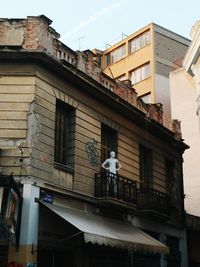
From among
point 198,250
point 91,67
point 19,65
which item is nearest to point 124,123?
point 91,67

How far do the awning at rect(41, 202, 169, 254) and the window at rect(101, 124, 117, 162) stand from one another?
2.47 m

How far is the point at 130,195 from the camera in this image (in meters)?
16.6

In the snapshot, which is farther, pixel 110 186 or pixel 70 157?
pixel 110 186

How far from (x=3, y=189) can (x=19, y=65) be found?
414cm

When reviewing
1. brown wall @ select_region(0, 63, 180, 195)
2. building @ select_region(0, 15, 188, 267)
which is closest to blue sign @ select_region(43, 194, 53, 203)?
building @ select_region(0, 15, 188, 267)

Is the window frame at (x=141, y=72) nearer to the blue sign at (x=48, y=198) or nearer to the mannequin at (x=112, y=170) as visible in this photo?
the mannequin at (x=112, y=170)

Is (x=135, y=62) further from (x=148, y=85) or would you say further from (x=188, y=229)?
(x=188, y=229)

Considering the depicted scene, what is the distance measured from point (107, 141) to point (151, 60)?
72.8 feet

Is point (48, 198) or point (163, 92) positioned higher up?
point (163, 92)

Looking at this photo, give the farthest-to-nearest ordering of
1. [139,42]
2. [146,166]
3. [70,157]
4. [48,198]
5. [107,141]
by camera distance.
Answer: [139,42] → [146,166] → [107,141] → [70,157] → [48,198]

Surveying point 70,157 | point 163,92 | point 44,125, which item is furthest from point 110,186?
point 163,92

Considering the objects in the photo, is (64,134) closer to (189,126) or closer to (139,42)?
(189,126)

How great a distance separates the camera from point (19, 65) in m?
14.0

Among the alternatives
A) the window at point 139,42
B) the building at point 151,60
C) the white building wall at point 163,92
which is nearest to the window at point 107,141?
the building at point 151,60
